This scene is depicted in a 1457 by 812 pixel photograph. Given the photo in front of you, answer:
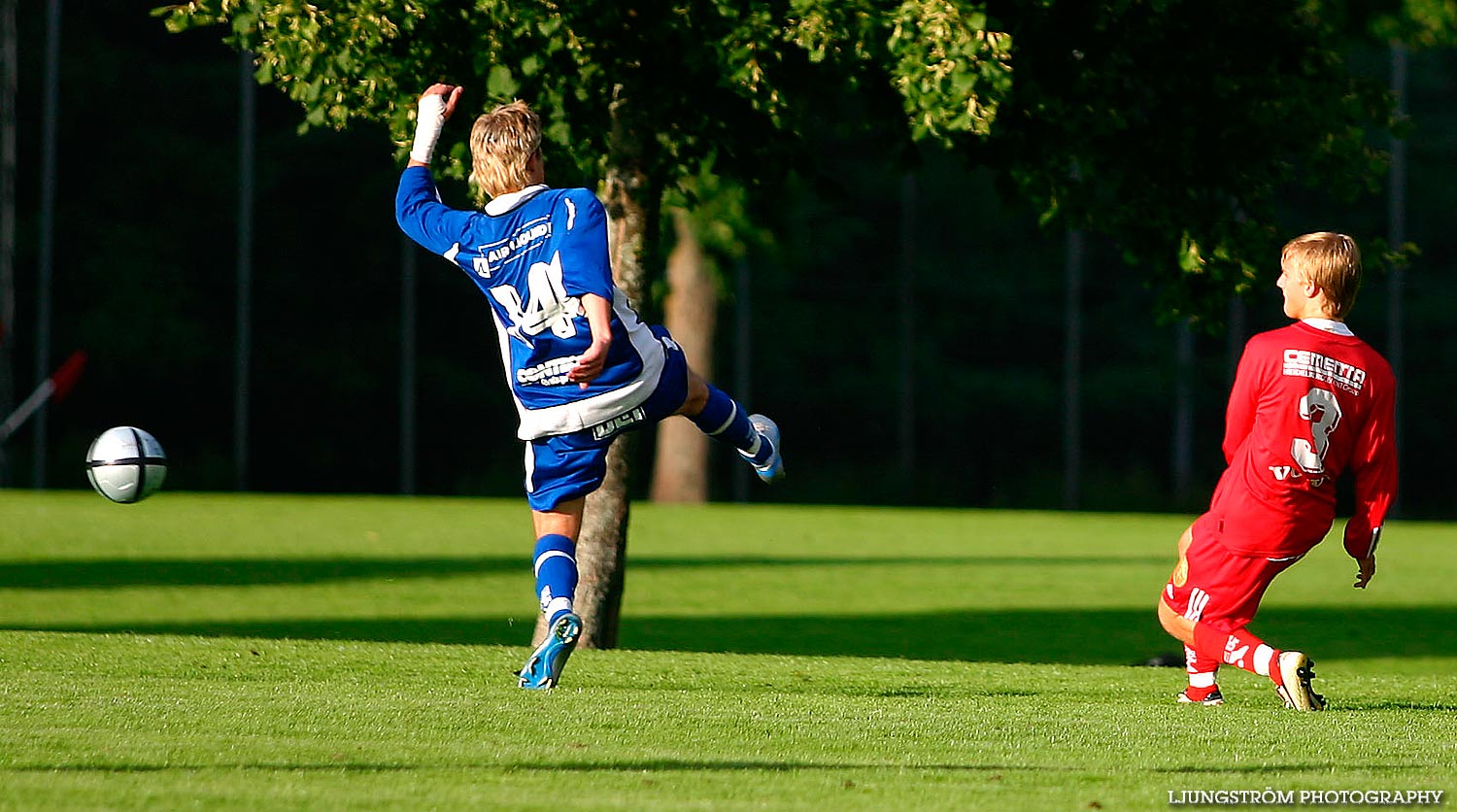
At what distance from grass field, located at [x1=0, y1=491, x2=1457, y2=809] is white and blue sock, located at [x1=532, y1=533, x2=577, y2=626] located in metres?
0.35

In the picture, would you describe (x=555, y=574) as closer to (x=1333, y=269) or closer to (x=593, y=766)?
(x=593, y=766)

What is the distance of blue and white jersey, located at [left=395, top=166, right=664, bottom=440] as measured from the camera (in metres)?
6.09

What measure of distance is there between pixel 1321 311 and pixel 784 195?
4971 mm

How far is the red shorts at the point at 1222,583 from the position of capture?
639 cm

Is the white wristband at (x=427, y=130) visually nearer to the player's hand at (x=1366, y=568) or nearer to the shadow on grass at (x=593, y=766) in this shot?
the shadow on grass at (x=593, y=766)

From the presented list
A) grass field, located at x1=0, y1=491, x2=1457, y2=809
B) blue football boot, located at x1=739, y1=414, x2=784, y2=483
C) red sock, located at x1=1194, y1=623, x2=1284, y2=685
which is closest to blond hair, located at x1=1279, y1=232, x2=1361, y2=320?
red sock, located at x1=1194, y1=623, x2=1284, y2=685

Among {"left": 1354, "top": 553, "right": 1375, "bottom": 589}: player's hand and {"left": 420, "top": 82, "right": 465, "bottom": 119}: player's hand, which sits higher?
{"left": 420, "top": 82, "right": 465, "bottom": 119}: player's hand

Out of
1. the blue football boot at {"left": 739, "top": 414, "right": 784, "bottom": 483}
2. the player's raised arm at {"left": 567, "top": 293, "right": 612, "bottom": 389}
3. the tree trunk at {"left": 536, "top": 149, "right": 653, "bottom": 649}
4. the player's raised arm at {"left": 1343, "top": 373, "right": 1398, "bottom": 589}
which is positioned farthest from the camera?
the tree trunk at {"left": 536, "top": 149, "right": 653, "bottom": 649}

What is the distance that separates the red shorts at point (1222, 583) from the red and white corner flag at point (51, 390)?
2463 centimetres

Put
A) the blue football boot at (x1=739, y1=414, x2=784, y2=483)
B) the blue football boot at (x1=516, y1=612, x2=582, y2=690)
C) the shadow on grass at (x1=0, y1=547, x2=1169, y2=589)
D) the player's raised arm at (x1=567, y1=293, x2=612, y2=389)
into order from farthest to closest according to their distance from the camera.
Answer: the shadow on grass at (x1=0, y1=547, x2=1169, y2=589)
the blue football boot at (x1=739, y1=414, x2=784, y2=483)
the blue football boot at (x1=516, y1=612, x2=582, y2=690)
the player's raised arm at (x1=567, y1=293, x2=612, y2=389)

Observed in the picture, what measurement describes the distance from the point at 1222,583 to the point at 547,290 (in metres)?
2.49

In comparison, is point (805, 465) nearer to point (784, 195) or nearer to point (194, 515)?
point (194, 515)

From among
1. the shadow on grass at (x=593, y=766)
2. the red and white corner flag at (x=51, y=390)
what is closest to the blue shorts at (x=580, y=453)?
the shadow on grass at (x=593, y=766)

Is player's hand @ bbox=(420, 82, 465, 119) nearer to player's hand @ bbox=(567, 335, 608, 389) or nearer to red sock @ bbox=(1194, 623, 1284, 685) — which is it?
player's hand @ bbox=(567, 335, 608, 389)
